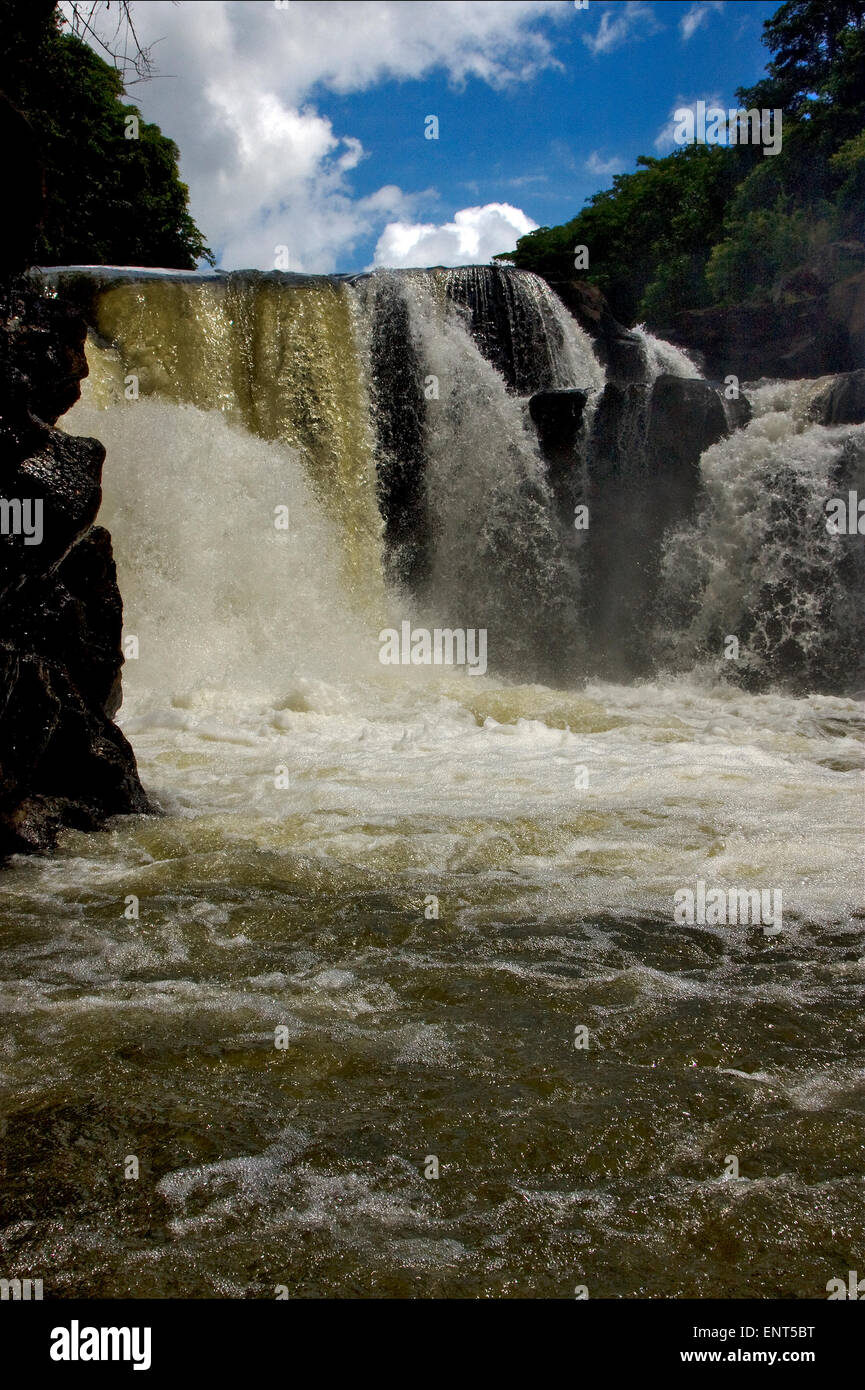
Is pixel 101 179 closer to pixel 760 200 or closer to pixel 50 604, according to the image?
pixel 760 200

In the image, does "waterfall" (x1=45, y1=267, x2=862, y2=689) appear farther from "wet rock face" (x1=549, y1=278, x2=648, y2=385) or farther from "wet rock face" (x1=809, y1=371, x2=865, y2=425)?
"wet rock face" (x1=549, y1=278, x2=648, y2=385)

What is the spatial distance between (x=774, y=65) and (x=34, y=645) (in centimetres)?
2949

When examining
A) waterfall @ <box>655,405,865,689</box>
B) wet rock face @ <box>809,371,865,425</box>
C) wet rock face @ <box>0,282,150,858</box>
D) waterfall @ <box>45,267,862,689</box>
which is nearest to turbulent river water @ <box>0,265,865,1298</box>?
wet rock face @ <box>0,282,150,858</box>

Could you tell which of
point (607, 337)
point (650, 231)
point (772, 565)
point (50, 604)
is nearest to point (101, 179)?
point (607, 337)

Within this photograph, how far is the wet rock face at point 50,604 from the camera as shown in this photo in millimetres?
5035

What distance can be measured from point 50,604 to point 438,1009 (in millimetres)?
3361

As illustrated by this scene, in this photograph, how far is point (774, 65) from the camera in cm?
2641

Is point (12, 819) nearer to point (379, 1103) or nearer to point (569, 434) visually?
point (379, 1103)

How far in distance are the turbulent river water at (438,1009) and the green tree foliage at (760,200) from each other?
1665 centimetres

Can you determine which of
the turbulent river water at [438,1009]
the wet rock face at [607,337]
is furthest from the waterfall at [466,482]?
the wet rock face at [607,337]

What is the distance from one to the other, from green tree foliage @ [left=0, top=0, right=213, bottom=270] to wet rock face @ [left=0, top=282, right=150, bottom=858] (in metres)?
13.5

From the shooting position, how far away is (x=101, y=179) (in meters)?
22.9

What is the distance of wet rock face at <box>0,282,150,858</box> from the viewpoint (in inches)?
198

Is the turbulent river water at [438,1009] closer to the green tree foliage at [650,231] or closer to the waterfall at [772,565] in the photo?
the waterfall at [772,565]
